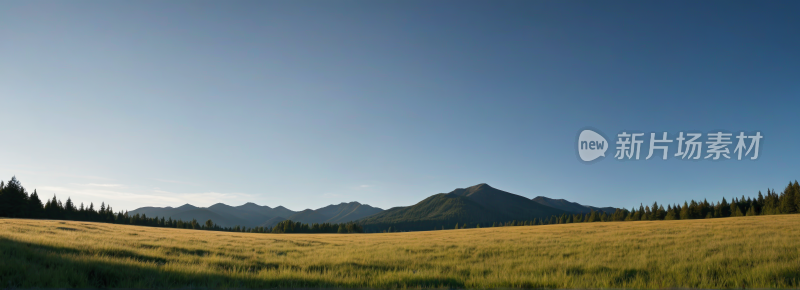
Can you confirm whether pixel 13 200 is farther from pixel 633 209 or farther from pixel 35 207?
pixel 633 209

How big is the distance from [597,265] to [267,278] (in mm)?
A: 10486

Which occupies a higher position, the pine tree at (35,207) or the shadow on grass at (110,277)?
the shadow on grass at (110,277)

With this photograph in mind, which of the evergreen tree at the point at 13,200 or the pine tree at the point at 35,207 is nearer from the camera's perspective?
the evergreen tree at the point at 13,200

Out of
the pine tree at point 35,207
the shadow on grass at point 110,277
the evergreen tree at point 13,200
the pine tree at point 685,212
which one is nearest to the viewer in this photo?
the shadow on grass at point 110,277

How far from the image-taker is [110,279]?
7.33 metres

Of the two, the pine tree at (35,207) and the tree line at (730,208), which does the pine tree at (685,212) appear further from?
the pine tree at (35,207)

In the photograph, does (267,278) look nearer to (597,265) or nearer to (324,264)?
(324,264)

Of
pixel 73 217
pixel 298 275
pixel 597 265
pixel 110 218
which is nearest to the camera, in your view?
pixel 298 275

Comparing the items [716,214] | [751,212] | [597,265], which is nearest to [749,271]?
[597,265]

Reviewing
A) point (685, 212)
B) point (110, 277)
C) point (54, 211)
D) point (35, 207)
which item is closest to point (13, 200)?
point (35, 207)

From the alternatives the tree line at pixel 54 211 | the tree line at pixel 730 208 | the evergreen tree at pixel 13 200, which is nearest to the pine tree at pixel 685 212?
the tree line at pixel 730 208

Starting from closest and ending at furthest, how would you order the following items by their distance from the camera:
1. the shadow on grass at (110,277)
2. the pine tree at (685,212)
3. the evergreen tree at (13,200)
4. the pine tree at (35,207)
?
the shadow on grass at (110,277) → the evergreen tree at (13,200) → the pine tree at (35,207) → the pine tree at (685,212)

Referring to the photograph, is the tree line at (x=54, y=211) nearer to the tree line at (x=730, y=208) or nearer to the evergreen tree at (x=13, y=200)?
the evergreen tree at (x=13, y=200)

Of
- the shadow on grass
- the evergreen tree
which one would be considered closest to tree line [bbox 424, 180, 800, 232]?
the shadow on grass
